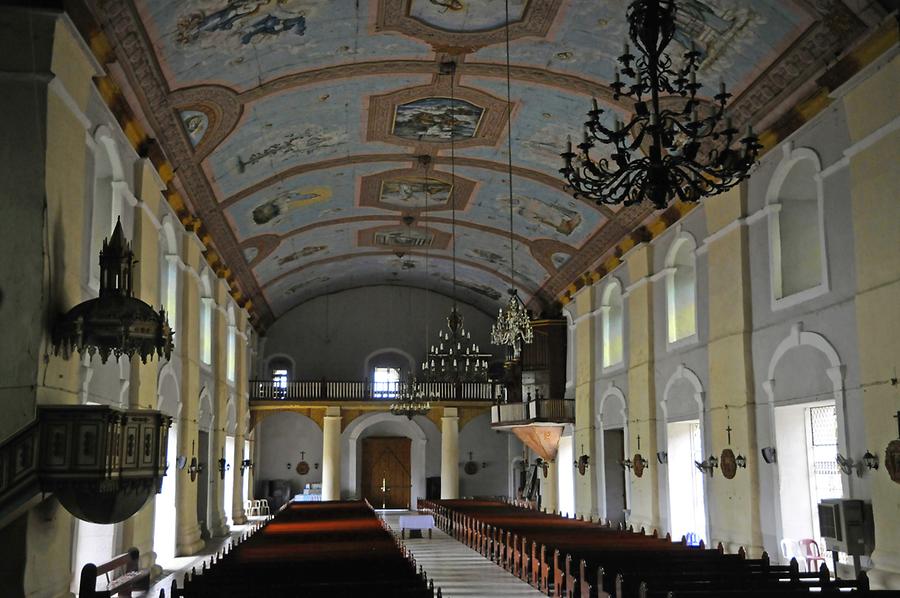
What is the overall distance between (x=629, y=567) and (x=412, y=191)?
45.5 ft

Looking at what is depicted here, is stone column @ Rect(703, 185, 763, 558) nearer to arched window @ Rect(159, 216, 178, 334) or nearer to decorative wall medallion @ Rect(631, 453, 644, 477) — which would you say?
decorative wall medallion @ Rect(631, 453, 644, 477)

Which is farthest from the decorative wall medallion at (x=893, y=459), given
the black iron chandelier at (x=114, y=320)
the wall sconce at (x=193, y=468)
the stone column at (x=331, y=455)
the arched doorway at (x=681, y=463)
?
the stone column at (x=331, y=455)

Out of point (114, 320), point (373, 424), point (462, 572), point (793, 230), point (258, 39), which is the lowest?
point (462, 572)

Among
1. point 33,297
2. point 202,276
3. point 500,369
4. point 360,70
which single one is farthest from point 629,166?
point 500,369

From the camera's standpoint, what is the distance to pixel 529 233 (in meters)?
22.9

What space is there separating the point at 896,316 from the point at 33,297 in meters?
9.32

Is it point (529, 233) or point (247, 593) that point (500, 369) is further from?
point (247, 593)

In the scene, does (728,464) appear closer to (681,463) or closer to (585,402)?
(681,463)

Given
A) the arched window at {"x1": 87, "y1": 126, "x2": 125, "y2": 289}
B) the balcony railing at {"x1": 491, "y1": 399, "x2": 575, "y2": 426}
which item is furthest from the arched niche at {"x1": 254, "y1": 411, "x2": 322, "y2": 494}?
the arched window at {"x1": 87, "y1": 126, "x2": 125, "y2": 289}

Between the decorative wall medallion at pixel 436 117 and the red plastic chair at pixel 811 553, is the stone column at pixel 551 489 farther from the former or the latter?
the red plastic chair at pixel 811 553

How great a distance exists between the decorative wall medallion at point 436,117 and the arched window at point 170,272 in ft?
14.3

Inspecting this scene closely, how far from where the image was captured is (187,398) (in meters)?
17.1

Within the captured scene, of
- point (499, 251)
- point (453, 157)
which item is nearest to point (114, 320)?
point (453, 157)

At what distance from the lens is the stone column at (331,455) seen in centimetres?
2983
